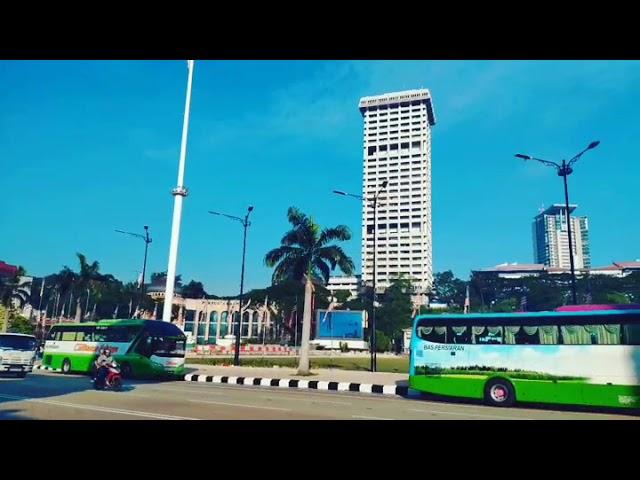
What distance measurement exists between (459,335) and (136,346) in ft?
44.6

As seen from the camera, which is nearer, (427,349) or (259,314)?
(427,349)

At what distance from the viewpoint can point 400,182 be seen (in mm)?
144625

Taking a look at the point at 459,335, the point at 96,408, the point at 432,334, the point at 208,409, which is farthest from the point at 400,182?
the point at 96,408

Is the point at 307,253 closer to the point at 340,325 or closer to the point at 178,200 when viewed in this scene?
the point at 178,200

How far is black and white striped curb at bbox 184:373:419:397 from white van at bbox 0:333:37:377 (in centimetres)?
659

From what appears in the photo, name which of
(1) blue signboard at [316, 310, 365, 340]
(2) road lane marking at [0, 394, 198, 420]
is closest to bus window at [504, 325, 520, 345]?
(2) road lane marking at [0, 394, 198, 420]

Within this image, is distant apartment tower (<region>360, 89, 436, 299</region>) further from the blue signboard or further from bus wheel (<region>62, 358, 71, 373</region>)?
bus wheel (<region>62, 358, 71, 373</region>)

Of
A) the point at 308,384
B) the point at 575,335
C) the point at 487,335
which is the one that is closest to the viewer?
the point at 575,335

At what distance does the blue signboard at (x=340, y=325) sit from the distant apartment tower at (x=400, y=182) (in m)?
83.4

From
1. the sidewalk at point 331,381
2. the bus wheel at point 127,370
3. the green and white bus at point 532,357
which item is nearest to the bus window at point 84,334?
the bus wheel at point 127,370

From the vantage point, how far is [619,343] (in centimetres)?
1296
